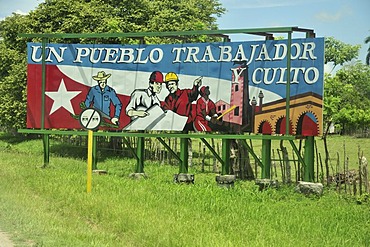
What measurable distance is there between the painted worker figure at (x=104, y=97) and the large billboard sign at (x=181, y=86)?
0.09 feet

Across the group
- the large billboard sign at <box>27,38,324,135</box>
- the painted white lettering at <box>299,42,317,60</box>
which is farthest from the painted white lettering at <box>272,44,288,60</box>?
the painted white lettering at <box>299,42,317,60</box>

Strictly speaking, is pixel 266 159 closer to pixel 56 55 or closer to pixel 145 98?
pixel 145 98

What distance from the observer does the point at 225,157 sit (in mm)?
16062

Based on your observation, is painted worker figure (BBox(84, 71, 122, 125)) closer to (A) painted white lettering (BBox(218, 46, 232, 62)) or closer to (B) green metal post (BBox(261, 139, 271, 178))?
(A) painted white lettering (BBox(218, 46, 232, 62))

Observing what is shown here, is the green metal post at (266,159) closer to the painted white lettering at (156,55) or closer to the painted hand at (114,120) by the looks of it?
the painted white lettering at (156,55)

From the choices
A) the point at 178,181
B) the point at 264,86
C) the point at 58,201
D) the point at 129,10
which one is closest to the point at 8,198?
the point at 58,201

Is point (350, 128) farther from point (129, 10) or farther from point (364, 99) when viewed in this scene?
point (129, 10)

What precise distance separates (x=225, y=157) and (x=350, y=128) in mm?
29079

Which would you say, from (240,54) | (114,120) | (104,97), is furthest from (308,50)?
(104,97)

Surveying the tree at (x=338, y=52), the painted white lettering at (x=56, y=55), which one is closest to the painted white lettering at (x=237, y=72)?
the painted white lettering at (x=56, y=55)

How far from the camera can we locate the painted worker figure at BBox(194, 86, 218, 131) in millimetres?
15492

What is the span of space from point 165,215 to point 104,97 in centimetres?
744

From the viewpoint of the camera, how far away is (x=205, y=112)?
15578mm

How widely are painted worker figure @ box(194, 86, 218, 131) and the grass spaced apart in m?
1.82
